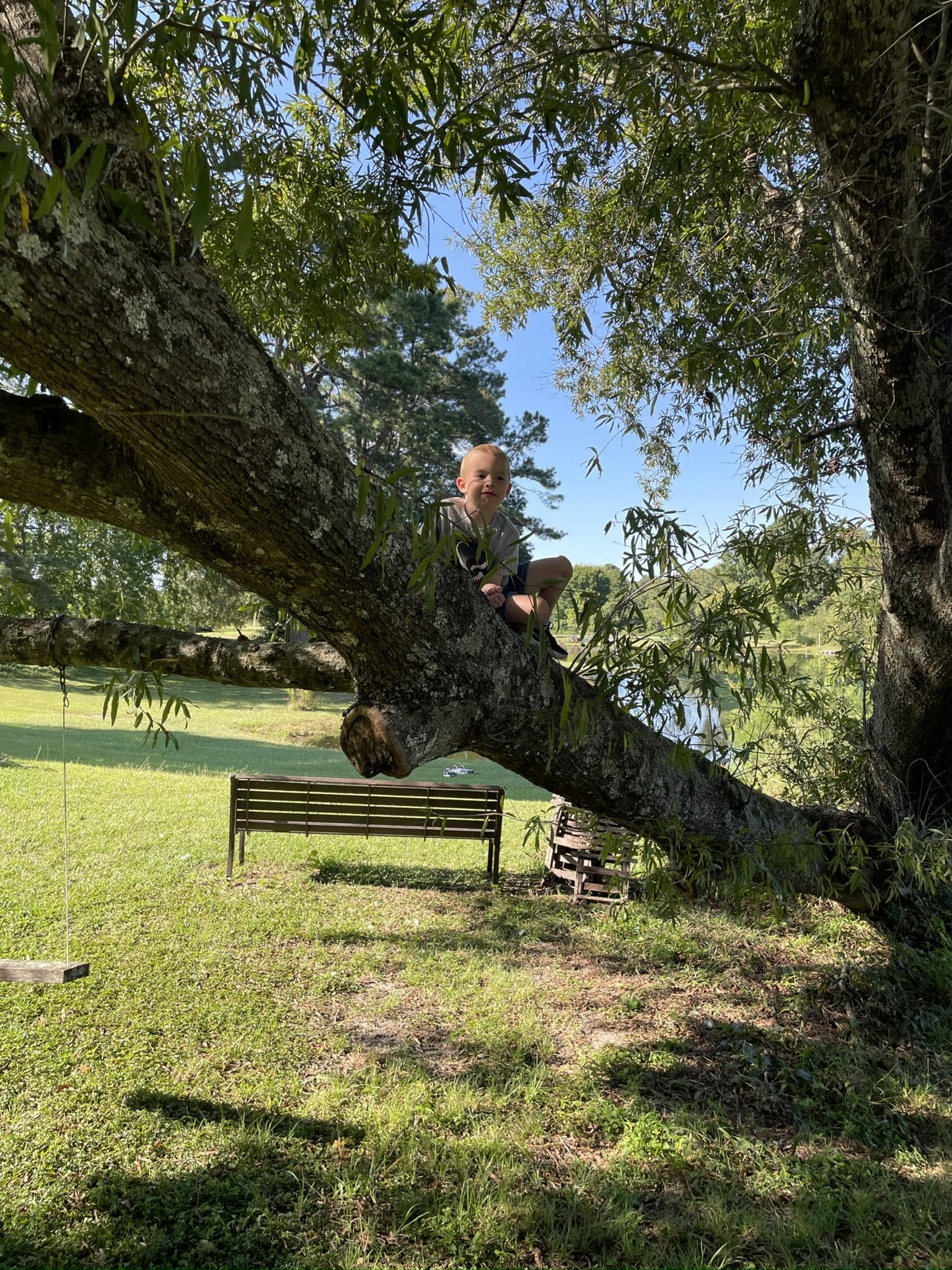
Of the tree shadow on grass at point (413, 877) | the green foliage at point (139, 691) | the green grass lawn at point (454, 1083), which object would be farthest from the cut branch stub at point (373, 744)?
the tree shadow on grass at point (413, 877)

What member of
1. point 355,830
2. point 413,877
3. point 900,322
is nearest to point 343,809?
point 355,830

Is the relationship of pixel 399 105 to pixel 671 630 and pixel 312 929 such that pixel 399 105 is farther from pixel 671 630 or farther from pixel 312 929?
pixel 312 929

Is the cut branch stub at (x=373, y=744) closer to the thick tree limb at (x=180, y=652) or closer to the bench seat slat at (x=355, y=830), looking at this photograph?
the thick tree limb at (x=180, y=652)

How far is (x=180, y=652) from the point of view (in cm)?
280

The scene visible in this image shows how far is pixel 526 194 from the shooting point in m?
2.21

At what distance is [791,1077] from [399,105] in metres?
4.58

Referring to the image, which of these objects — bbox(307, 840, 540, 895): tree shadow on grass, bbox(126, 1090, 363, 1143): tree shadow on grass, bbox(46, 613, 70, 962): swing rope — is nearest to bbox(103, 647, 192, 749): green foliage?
bbox(46, 613, 70, 962): swing rope

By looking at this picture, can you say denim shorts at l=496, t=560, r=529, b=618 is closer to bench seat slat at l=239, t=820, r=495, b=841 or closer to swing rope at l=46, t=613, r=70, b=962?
swing rope at l=46, t=613, r=70, b=962

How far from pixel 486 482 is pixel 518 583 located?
0.37 metres

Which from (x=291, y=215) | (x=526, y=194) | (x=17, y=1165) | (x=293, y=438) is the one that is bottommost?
(x=17, y=1165)

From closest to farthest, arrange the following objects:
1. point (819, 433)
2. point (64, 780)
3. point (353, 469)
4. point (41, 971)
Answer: point (353, 469) < point (41, 971) < point (819, 433) < point (64, 780)

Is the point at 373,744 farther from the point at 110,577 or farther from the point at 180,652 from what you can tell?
the point at 110,577

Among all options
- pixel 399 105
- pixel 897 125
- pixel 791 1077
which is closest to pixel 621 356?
pixel 897 125

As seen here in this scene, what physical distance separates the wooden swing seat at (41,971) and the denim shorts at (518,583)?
240 centimetres
